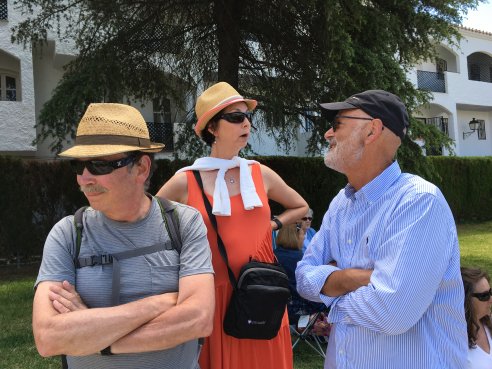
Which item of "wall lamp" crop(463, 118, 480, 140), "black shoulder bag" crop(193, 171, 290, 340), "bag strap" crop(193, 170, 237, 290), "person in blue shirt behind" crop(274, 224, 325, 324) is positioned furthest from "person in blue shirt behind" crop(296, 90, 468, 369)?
"wall lamp" crop(463, 118, 480, 140)

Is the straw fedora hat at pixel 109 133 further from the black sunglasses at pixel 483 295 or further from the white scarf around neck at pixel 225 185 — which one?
the black sunglasses at pixel 483 295

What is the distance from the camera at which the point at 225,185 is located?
8.50 feet

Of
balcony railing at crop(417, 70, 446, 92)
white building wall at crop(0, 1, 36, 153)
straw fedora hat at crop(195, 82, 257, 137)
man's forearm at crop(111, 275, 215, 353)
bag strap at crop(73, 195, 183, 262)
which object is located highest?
balcony railing at crop(417, 70, 446, 92)

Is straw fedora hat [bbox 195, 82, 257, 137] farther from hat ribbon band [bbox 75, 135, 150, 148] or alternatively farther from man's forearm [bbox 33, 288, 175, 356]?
man's forearm [bbox 33, 288, 175, 356]

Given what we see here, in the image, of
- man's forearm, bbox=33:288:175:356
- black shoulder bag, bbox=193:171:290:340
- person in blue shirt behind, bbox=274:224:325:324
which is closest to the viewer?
man's forearm, bbox=33:288:175:356

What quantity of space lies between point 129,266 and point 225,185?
84cm

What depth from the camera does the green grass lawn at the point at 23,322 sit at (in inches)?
195

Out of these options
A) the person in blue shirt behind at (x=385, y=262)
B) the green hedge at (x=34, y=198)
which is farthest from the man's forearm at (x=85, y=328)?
the green hedge at (x=34, y=198)

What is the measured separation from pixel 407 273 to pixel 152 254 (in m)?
1.00

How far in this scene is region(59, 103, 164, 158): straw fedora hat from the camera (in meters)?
1.96

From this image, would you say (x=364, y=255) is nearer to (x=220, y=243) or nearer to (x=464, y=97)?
(x=220, y=243)

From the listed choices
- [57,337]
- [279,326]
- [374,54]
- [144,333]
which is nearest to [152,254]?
[144,333]

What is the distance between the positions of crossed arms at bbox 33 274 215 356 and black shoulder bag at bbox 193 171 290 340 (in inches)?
18.1

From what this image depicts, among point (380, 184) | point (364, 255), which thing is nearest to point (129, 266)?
point (364, 255)
